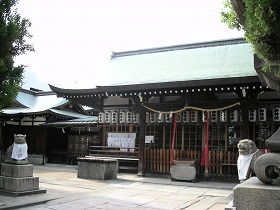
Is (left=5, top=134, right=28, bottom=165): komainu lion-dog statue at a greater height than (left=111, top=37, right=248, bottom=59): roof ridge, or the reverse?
(left=111, top=37, right=248, bottom=59): roof ridge

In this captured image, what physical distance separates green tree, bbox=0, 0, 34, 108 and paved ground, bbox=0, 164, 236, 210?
269 cm

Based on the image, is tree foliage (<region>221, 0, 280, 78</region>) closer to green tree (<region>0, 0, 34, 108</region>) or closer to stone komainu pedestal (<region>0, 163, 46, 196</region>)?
green tree (<region>0, 0, 34, 108</region>)

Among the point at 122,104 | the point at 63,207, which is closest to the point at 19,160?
the point at 63,207

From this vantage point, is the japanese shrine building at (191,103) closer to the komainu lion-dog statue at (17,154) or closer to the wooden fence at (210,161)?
the wooden fence at (210,161)

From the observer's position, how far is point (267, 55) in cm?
308

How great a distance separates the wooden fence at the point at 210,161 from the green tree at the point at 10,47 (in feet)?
24.3

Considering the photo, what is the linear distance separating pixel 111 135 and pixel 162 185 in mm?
5609

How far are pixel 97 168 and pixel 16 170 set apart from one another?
4075 millimetres

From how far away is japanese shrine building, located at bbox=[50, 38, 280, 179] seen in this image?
11617mm

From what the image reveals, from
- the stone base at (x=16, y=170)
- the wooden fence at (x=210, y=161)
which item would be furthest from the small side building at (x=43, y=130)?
the stone base at (x=16, y=170)

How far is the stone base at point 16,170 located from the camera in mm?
8289

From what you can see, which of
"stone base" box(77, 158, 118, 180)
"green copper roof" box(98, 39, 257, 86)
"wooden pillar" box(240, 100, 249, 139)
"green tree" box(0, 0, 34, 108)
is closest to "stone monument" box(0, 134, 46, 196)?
"green tree" box(0, 0, 34, 108)

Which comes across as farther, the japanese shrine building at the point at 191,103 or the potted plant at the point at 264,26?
the japanese shrine building at the point at 191,103

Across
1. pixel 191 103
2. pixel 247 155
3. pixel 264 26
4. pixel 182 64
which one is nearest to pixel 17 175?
pixel 247 155
